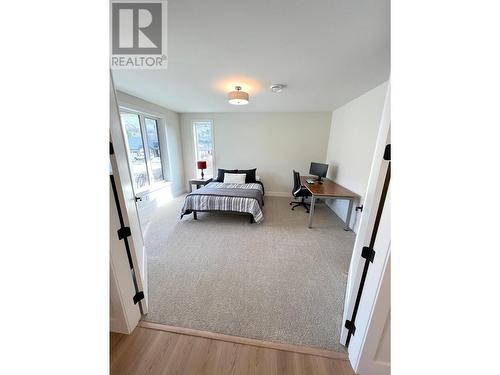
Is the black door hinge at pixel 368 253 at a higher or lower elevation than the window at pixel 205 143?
lower

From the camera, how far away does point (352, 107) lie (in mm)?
3396

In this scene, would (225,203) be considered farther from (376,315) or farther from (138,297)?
(376,315)

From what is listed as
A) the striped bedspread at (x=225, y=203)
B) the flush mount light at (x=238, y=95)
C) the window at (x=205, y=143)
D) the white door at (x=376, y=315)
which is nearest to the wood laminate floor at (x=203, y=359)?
the white door at (x=376, y=315)

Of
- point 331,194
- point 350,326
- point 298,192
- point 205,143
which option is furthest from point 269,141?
point 350,326

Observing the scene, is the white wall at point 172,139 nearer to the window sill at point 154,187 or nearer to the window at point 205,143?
the window sill at point 154,187

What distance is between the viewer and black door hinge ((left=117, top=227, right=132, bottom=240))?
1.23 m

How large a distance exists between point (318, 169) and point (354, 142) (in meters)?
1.13

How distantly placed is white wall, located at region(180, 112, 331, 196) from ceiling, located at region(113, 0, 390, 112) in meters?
1.70

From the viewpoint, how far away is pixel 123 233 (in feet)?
4.11

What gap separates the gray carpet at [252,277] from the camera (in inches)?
57.2

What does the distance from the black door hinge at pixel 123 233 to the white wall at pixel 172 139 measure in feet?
11.1

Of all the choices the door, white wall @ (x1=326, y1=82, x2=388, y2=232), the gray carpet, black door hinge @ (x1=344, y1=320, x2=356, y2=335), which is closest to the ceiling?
white wall @ (x1=326, y1=82, x2=388, y2=232)

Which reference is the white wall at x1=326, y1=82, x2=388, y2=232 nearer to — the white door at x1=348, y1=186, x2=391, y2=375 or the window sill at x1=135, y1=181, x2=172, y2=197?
the white door at x1=348, y1=186, x2=391, y2=375
